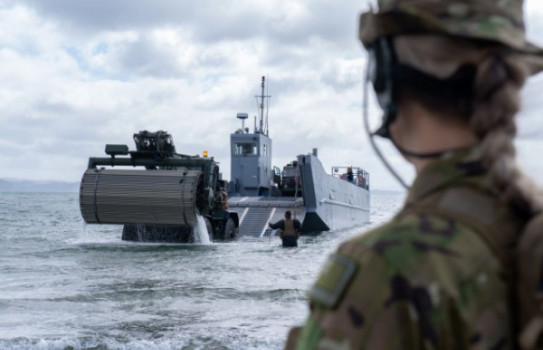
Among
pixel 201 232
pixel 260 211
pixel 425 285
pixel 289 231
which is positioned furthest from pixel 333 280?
pixel 260 211

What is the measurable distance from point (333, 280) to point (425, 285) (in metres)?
0.14

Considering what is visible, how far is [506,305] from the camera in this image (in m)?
1.18

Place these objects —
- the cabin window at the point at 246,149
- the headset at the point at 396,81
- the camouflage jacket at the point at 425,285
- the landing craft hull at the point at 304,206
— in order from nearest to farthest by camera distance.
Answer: the camouflage jacket at the point at 425,285
the headset at the point at 396,81
the landing craft hull at the point at 304,206
the cabin window at the point at 246,149

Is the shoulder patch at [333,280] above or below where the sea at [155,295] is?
above

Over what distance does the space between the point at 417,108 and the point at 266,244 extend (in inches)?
752

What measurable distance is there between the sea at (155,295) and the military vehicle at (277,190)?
4108 millimetres

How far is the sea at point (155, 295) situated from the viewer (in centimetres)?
780

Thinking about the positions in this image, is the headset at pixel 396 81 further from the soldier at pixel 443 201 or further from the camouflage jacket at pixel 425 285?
the camouflage jacket at pixel 425 285

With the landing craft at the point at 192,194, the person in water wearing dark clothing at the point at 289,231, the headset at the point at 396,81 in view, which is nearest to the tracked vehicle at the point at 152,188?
the landing craft at the point at 192,194

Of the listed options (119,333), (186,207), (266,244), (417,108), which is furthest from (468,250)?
(266,244)

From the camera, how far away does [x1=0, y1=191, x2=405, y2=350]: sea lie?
7801 mm

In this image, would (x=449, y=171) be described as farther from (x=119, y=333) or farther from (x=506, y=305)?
(x=119, y=333)

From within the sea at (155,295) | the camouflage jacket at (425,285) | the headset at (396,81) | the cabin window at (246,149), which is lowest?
the sea at (155,295)

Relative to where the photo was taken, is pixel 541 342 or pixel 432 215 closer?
pixel 541 342
